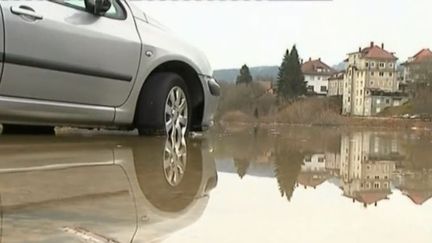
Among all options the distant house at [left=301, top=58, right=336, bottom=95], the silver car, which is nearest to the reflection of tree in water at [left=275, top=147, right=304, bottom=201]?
the silver car

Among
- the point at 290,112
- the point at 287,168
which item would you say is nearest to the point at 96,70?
the point at 287,168

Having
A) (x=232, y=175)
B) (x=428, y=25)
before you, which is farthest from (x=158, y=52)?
(x=428, y=25)

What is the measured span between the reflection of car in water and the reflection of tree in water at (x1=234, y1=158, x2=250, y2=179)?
16 centimetres

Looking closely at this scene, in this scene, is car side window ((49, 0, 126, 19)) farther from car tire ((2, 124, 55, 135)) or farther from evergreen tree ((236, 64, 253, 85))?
evergreen tree ((236, 64, 253, 85))

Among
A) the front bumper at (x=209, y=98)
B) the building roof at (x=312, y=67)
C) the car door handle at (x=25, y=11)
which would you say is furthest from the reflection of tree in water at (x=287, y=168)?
the building roof at (x=312, y=67)

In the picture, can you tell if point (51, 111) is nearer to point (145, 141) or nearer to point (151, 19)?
point (145, 141)

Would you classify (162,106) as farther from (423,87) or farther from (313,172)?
(423,87)

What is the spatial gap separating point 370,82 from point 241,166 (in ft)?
60.4

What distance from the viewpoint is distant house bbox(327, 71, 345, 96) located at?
17325 mm

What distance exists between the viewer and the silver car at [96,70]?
130 inches

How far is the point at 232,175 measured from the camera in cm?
293

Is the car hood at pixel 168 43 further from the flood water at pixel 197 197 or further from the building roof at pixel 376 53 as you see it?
the building roof at pixel 376 53

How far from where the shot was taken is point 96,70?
3807 millimetres

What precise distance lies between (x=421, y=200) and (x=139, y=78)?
2366mm
